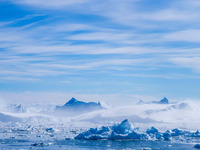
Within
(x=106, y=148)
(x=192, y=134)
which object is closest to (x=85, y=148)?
(x=106, y=148)

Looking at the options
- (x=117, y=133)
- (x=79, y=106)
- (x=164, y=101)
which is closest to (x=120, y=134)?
(x=117, y=133)

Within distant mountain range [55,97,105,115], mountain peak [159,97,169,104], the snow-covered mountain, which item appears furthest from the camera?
distant mountain range [55,97,105,115]

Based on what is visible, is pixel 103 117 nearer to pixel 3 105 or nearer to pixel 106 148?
pixel 3 105

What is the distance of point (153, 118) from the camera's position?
356ft

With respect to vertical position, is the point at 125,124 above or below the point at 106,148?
above

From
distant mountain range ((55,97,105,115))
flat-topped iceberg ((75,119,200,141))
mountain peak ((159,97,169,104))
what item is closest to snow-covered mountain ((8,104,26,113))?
distant mountain range ((55,97,105,115))

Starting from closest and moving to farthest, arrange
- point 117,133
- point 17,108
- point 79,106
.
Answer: point 117,133 < point 17,108 < point 79,106

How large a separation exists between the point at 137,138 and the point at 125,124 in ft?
7.74

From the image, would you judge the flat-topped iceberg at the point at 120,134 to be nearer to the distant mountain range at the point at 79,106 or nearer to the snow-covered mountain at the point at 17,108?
the snow-covered mountain at the point at 17,108

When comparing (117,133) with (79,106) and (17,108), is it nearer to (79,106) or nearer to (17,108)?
(17,108)

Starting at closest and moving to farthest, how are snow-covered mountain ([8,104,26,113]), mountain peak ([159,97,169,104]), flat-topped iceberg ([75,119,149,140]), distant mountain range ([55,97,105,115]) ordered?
flat-topped iceberg ([75,119,149,140]), snow-covered mountain ([8,104,26,113]), mountain peak ([159,97,169,104]), distant mountain range ([55,97,105,115])

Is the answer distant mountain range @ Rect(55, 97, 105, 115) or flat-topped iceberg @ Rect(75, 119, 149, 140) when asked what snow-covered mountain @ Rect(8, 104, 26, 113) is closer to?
distant mountain range @ Rect(55, 97, 105, 115)

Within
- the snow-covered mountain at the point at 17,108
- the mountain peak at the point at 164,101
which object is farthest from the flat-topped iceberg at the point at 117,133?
the snow-covered mountain at the point at 17,108

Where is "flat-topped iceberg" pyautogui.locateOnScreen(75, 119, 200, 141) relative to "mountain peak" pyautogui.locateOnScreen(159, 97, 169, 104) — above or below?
below
